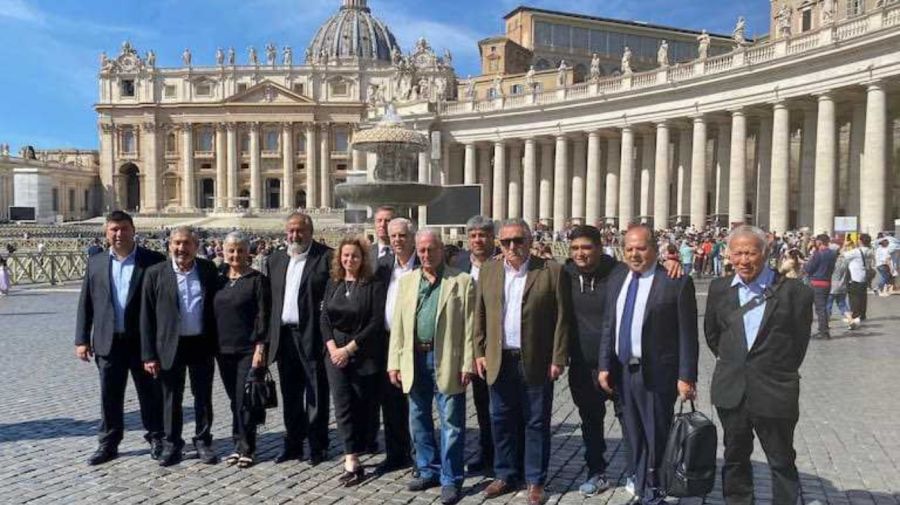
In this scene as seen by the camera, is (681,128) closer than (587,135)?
Yes

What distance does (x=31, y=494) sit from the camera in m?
5.61

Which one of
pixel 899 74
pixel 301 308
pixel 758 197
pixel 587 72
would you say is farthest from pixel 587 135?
pixel 301 308

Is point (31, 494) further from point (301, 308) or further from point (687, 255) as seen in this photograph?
point (687, 255)

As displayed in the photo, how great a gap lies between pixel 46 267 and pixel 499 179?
31432mm

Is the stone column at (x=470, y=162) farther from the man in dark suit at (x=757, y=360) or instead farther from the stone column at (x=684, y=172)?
the man in dark suit at (x=757, y=360)

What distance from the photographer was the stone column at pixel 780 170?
32594mm

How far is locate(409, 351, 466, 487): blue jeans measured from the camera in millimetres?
5660

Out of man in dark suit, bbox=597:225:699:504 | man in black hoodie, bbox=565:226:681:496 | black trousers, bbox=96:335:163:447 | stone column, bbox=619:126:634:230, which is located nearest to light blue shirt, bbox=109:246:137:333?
black trousers, bbox=96:335:163:447

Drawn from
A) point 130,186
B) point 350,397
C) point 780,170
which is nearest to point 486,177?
point 780,170

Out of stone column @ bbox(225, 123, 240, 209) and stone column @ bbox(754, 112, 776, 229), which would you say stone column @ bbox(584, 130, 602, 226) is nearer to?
stone column @ bbox(754, 112, 776, 229)

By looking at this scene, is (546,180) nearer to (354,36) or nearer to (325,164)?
(325,164)

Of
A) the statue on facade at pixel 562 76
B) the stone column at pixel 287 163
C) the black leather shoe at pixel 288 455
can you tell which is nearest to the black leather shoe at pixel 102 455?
the black leather shoe at pixel 288 455

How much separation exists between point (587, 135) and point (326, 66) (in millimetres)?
51419

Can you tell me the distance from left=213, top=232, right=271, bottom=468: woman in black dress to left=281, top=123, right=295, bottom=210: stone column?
82232 millimetres
